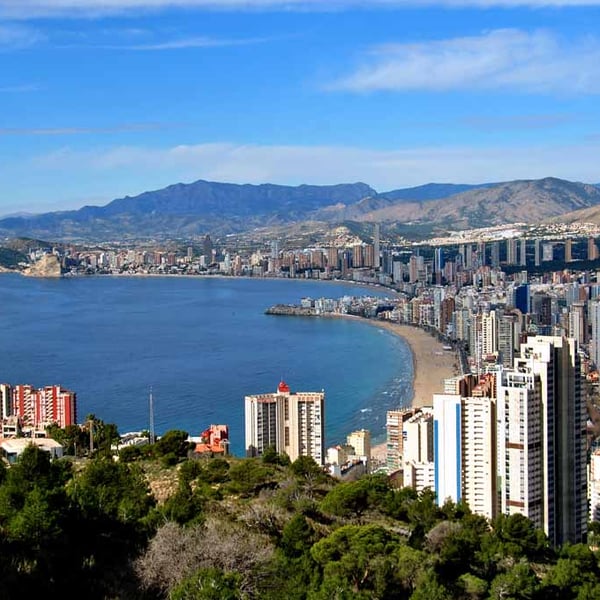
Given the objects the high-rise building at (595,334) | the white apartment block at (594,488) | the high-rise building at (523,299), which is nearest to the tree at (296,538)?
the white apartment block at (594,488)

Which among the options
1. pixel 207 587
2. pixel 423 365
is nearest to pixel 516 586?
pixel 207 587

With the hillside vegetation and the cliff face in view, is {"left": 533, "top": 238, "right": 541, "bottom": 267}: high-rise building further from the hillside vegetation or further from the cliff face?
the hillside vegetation

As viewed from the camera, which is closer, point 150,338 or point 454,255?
point 150,338

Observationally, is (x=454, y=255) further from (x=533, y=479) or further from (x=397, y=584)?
(x=397, y=584)

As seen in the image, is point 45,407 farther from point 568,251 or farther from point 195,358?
point 568,251

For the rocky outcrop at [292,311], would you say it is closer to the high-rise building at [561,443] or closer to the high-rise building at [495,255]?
the high-rise building at [495,255]

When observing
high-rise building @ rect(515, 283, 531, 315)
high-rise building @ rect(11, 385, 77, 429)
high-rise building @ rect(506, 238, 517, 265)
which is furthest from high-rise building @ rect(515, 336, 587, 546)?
high-rise building @ rect(506, 238, 517, 265)

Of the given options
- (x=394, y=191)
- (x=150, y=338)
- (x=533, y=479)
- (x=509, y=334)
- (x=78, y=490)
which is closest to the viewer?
(x=78, y=490)

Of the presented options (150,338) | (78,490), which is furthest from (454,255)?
(78,490)
